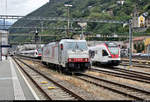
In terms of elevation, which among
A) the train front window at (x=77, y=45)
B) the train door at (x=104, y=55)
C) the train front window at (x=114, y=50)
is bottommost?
the train door at (x=104, y=55)

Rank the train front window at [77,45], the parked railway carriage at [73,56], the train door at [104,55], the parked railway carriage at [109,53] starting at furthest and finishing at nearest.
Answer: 1. the train door at [104,55]
2. the parked railway carriage at [109,53]
3. the train front window at [77,45]
4. the parked railway carriage at [73,56]

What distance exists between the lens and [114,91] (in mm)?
12477

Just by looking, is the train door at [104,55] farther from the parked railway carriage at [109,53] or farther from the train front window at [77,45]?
the train front window at [77,45]

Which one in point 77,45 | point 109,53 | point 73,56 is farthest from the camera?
point 109,53

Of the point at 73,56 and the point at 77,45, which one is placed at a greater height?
the point at 77,45

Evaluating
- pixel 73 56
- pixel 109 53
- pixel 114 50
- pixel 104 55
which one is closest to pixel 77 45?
pixel 73 56

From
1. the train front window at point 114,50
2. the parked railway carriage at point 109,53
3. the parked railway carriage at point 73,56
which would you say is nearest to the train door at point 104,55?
the parked railway carriage at point 109,53

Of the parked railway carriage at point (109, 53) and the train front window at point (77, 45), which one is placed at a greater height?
the train front window at point (77, 45)

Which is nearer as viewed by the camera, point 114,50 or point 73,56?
point 73,56

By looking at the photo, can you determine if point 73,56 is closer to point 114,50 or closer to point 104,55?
point 104,55

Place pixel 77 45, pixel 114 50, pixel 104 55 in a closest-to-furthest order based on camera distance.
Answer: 1. pixel 77 45
2. pixel 114 50
3. pixel 104 55

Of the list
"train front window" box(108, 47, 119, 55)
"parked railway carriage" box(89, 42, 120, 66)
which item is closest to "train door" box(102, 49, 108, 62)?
"parked railway carriage" box(89, 42, 120, 66)

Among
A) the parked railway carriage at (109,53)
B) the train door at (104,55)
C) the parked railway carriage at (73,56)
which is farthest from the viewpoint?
the train door at (104,55)

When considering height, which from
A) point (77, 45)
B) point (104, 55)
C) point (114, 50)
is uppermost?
point (77, 45)
